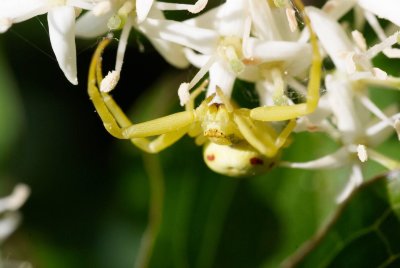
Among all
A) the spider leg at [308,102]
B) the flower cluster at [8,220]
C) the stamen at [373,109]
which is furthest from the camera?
the flower cluster at [8,220]

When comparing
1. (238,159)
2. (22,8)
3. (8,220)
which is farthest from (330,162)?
(8,220)

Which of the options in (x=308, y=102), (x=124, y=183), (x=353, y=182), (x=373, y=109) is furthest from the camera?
(x=124, y=183)

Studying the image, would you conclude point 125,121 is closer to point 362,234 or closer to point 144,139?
point 144,139

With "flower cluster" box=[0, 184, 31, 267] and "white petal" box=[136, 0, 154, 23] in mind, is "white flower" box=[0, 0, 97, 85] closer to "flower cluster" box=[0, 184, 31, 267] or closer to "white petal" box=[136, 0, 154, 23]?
"white petal" box=[136, 0, 154, 23]

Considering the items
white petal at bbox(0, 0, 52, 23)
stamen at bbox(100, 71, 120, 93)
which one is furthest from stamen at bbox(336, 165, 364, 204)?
white petal at bbox(0, 0, 52, 23)

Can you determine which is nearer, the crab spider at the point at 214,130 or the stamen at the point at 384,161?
the crab spider at the point at 214,130

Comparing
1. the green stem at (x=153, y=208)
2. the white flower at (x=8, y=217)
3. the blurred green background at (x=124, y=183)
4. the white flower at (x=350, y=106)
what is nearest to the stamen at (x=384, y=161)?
the white flower at (x=350, y=106)

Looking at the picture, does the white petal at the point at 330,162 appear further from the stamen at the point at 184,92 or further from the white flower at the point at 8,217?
the white flower at the point at 8,217
